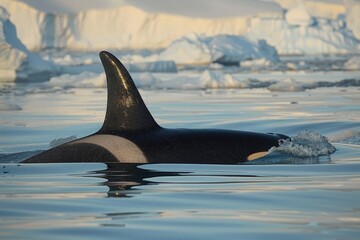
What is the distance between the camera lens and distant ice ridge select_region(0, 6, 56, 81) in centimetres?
2320

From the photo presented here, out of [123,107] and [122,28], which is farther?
[122,28]

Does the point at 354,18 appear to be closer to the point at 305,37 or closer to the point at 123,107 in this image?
the point at 305,37

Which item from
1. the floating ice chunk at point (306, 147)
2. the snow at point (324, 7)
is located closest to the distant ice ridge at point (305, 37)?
the snow at point (324, 7)

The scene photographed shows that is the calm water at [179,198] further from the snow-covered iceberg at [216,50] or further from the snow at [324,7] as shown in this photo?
the snow at [324,7]

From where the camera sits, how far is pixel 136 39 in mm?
54344

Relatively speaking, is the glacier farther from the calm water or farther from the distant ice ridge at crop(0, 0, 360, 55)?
the calm water

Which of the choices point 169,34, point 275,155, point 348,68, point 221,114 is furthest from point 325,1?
point 275,155

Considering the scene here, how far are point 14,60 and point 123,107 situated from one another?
17107 millimetres

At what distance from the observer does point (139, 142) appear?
6.88m

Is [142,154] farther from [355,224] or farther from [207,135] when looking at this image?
[355,224]

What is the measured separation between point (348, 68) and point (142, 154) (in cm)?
2621

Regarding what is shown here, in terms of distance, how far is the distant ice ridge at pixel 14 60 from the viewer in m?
23.2

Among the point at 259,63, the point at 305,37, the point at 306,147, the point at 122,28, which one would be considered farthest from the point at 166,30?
the point at 306,147

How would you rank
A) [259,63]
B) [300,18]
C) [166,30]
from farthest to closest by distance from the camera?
[300,18] → [166,30] → [259,63]
